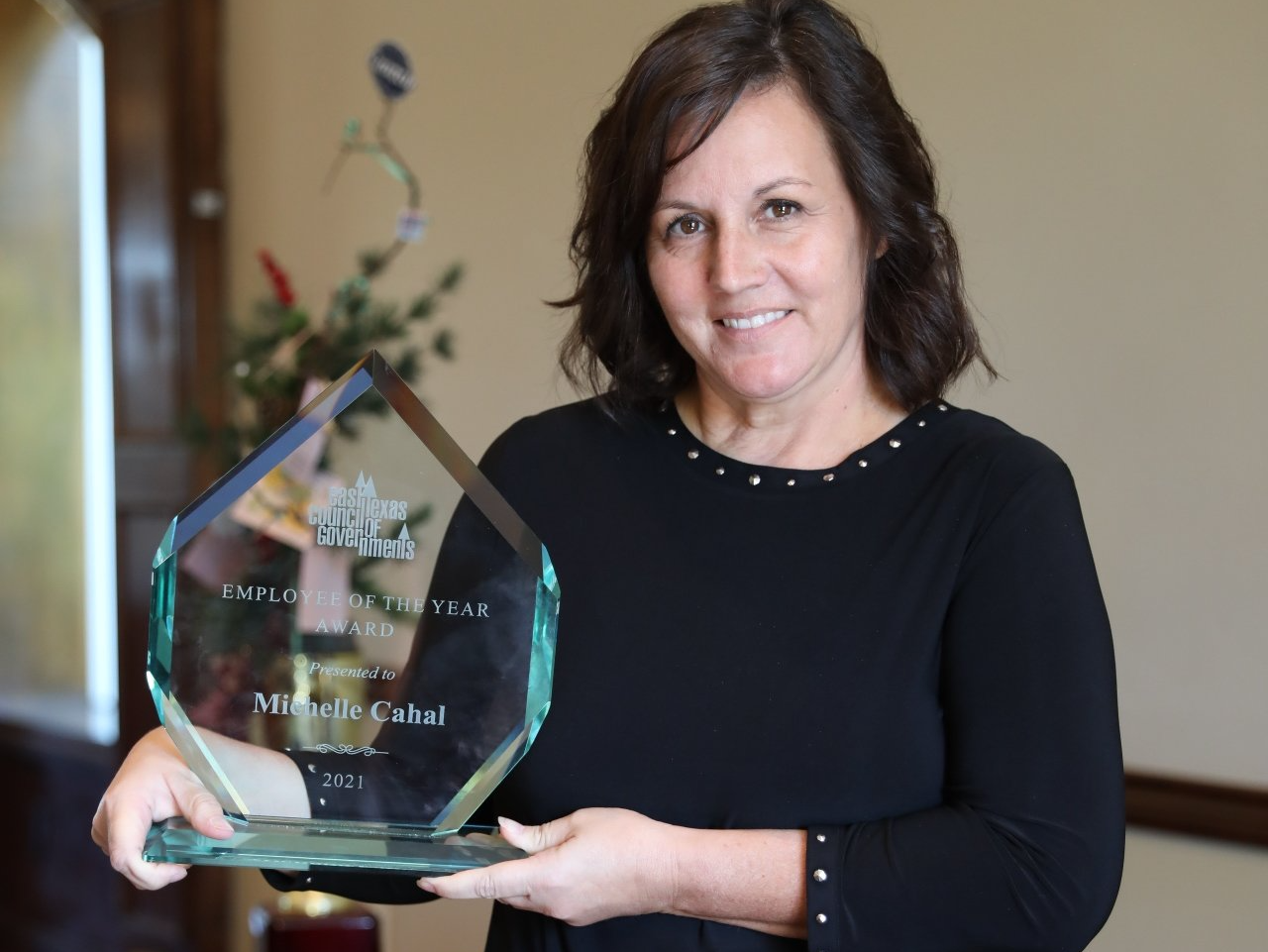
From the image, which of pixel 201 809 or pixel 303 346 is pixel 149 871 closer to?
pixel 201 809

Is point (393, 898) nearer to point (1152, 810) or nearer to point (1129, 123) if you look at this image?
point (1152, 810)

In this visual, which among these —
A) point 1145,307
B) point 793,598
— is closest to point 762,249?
point 793,598

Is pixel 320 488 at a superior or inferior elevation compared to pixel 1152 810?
superior

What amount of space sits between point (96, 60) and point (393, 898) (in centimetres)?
309

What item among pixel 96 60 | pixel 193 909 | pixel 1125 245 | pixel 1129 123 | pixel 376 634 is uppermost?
pixel 96 60

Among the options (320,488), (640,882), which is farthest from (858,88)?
(640,882)

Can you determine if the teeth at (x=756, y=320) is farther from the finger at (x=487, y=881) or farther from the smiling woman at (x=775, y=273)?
the finger at (x=487, y=881)

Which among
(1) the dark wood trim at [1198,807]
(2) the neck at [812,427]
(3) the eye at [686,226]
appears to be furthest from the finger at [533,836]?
(1) the dark wood trim at [1198,807]

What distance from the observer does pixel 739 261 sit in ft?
3.67

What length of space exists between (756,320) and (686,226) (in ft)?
0.35

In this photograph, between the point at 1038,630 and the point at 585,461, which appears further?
the point at 585,461

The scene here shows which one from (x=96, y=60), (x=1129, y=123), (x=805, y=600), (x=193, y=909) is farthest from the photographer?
(x=96, y=60)

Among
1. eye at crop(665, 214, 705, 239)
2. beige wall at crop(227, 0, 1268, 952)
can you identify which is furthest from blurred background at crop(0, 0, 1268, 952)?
eye at crop(665, 214, 705, 239)

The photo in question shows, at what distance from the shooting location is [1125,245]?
182 centimetres
